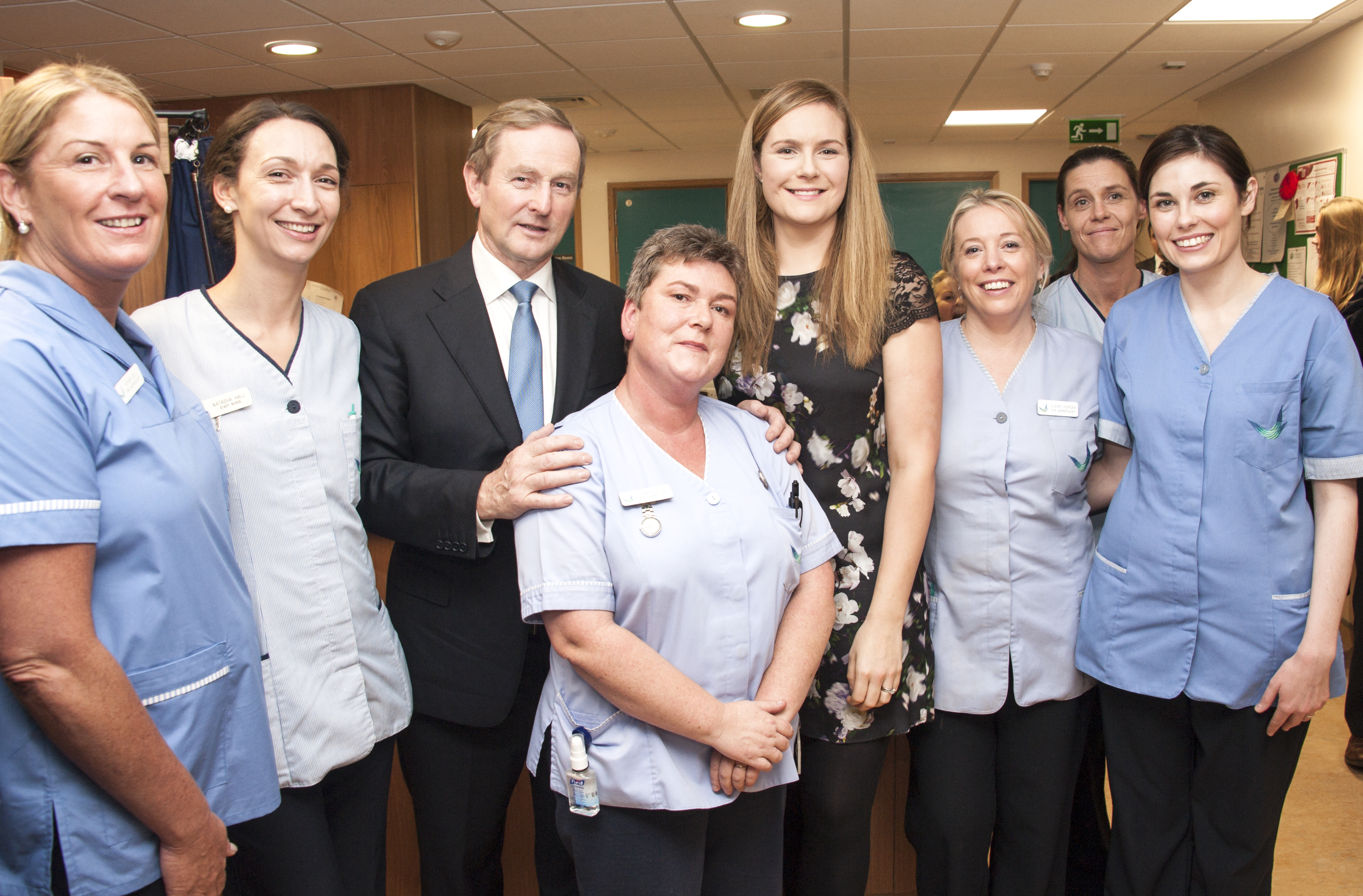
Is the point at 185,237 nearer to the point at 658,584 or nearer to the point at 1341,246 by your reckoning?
the point at 658,584

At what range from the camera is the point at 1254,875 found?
71.1 inches

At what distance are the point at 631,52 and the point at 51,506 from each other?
547 cm

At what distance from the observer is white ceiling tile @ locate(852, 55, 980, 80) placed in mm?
6051

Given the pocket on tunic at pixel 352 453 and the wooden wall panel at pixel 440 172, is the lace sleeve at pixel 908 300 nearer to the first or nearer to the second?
the pocket on tunic at pixel 352 453

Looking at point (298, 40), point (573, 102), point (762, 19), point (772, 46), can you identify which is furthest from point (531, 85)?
point (762, 19)

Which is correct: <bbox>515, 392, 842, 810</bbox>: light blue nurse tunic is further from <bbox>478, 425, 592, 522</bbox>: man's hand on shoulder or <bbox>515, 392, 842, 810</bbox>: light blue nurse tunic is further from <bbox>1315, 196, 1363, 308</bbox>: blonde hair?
<bbox>1315, 196, 1363, 308</bbox>: blonde hair

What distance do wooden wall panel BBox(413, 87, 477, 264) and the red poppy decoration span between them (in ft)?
19.3

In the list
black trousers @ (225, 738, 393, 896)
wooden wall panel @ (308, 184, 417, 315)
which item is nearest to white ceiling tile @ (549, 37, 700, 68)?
wooden wall panel @ (308, 184, 417, 315)

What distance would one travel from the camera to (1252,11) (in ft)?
16.8

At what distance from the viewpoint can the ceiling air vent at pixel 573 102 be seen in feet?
23.2

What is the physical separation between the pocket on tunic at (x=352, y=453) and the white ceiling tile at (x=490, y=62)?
186 inches

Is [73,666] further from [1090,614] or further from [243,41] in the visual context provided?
[243,41]

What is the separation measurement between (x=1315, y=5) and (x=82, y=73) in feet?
20.2

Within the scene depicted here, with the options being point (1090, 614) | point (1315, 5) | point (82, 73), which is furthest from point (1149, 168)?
point (1315, 5)
